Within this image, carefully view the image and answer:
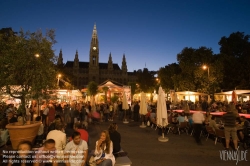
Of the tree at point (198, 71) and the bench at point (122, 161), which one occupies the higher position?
the tree at point (198, 71)

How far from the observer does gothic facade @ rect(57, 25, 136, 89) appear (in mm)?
94812

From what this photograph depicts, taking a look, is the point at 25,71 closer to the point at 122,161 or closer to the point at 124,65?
the point at 122,161

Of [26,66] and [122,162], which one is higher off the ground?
[26,66]

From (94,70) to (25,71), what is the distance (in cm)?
8856

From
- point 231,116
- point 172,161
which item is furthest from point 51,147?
point 231,116

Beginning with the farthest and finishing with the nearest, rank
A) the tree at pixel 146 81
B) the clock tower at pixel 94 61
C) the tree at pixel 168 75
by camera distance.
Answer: the clock tower at pixel 94 61 < the tree at pixel 146 81 < the tree at pixel 168 75

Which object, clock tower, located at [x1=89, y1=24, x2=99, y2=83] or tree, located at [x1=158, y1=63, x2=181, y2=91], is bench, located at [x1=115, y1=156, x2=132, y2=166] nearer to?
tree, located at [x1=158, y1=63, x2=181, y2=91]

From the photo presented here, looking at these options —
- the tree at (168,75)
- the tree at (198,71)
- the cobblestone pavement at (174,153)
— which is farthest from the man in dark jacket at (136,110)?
the tree at (168,75)

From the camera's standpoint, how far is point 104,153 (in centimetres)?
457

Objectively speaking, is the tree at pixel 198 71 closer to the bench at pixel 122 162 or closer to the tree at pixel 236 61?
the tree at pixel 236 61

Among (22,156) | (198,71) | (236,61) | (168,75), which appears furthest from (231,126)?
(168,75)

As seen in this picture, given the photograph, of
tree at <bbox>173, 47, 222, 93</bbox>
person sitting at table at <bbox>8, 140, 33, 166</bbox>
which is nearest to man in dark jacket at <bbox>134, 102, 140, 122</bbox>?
person sitting at table at <bbox>8, 140, 33, 166</bbox>

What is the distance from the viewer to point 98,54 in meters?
97.2

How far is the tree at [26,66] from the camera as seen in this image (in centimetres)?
695
